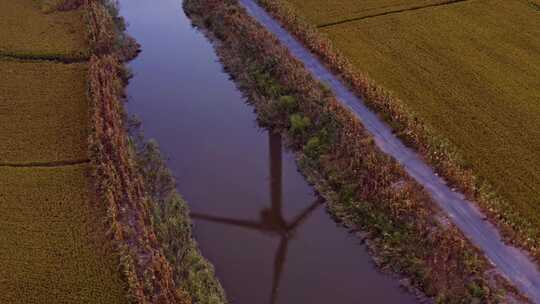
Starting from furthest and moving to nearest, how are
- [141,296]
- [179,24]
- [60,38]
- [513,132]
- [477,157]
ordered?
[179,24]
[60,38]
[513,132]
[477,157]
[141,296]

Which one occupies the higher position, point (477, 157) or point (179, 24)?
point (179, 24)

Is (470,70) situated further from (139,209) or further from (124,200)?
(124,200)

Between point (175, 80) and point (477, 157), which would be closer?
point (477, 157)

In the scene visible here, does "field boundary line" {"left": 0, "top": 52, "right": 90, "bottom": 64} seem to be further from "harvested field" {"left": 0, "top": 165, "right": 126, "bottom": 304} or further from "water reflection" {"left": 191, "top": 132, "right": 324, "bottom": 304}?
"water reflection" {"left": 191, "top": 132, "right": 324, "bottom": 304}

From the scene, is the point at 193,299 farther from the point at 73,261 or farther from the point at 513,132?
the point at 513,132

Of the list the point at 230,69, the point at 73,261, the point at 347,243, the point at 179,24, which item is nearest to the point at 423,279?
the point at 347,243
